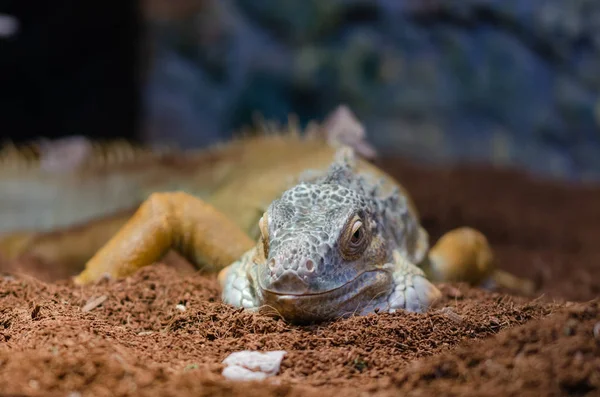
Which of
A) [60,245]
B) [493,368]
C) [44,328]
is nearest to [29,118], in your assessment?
[60,245]

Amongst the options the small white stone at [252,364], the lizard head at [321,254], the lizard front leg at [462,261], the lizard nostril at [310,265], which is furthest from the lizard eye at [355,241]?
the lizard front leg at [462,261]

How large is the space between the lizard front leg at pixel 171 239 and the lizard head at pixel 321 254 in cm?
97

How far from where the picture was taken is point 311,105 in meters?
10.9

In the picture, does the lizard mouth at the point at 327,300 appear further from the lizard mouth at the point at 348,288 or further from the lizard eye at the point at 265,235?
the lizard eye at the point at 265,235

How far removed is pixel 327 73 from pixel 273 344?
7733 mm

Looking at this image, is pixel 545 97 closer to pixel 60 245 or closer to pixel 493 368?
pixel 60 245

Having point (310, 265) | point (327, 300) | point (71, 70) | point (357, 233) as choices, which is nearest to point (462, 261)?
point (357, 233)

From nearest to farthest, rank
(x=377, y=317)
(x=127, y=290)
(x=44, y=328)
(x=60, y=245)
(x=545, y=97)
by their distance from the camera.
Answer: (x=44, y=328) < (x=377, y=317) < (x=127, y=290) < (x=60, y=245) < (x=545, y=97)

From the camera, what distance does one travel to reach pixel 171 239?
5.05 meters

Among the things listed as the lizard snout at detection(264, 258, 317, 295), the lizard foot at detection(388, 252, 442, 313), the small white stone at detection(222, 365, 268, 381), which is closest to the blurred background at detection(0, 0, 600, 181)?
the lizard foot at detection(388, 252, 442, 313)

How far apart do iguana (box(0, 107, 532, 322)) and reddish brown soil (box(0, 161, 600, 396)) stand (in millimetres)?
213

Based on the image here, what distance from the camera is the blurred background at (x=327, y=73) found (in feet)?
32.4

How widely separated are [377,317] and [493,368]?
970mm

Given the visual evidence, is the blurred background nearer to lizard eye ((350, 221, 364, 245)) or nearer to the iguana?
the iguana
